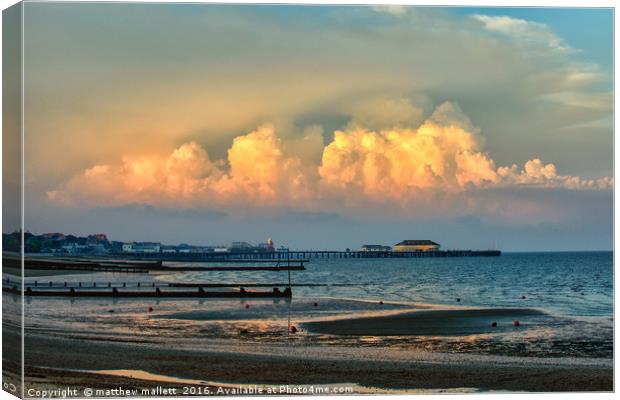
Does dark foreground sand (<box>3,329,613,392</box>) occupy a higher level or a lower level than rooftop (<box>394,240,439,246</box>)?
lower

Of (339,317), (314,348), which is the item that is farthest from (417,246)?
(314,348)

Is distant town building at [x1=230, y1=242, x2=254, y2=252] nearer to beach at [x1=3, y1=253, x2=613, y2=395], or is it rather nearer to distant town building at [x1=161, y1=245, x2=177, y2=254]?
distant town building at [x1=161, y1=245, x2=177, y2=254]

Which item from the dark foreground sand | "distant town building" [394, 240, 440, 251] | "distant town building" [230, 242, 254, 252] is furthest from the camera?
"distant town building" [230, 242, 254, 252]

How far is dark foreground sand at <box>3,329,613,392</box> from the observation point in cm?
1812

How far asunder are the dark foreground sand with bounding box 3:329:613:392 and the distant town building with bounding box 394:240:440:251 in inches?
2970

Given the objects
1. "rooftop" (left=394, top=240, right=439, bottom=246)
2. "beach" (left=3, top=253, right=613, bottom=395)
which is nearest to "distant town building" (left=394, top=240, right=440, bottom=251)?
"rooftop" (left=394, top=240, right=439, bottom=246)

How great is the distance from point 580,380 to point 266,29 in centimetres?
1002

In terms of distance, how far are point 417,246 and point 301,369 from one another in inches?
3510

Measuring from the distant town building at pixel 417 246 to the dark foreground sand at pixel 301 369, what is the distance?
75.4 meters

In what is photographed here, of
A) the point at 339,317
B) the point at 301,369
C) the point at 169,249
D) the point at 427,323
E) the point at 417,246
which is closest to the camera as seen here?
the point at 301,369

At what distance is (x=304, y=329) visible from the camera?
27359 millimetres

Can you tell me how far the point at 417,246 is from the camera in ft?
353

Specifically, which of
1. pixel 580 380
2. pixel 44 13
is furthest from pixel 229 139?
pixel 580 380

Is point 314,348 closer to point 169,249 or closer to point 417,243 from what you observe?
point 417,243
